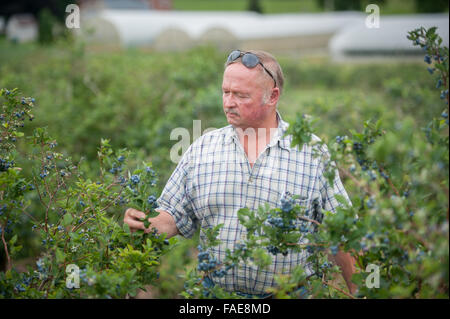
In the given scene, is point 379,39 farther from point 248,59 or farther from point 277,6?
point 277,6

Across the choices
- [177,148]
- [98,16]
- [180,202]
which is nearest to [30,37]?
[98,16]

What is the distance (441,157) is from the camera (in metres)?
1.35

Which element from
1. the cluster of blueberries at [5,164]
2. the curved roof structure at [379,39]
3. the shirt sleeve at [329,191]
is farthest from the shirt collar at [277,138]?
the curved roof structure at [379,39]

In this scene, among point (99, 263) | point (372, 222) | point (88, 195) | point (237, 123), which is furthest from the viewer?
point (237, 123)

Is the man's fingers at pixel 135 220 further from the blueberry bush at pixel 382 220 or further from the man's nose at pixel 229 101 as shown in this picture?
the man's nose at pixel 229 101

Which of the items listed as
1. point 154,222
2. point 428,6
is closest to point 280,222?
point 154,222

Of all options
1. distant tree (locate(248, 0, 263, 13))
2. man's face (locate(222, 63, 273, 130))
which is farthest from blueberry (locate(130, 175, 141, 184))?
distant tree (locate(248, 0, 263, 13))

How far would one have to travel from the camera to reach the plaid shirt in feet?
7.02

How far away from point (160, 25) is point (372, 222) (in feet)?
94.7

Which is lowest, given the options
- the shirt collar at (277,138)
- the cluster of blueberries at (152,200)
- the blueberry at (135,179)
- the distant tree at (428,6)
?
the cluster of blueberries at (152,200)

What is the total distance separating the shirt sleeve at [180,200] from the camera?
2.25 m

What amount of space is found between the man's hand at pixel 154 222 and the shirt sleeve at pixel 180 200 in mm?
30

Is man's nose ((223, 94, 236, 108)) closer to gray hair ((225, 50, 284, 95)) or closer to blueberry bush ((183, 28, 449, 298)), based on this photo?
gray hair ((225, 50, 284, 95))
